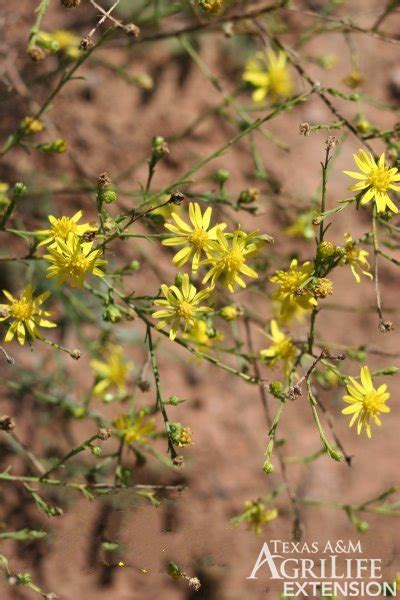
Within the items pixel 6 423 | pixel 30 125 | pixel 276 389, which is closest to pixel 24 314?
pixel 6 423

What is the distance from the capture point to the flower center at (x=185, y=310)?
2.52 metres

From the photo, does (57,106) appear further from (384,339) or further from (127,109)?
(384,339)

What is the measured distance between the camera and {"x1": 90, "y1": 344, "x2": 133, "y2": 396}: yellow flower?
3715 mm

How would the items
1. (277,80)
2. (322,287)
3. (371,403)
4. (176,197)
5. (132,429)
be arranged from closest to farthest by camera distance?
(176,197) → (322,287) → (371,403) → (132,429) → (277,80)

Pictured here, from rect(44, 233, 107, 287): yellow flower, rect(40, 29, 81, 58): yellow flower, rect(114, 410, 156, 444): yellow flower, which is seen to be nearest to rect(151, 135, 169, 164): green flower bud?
rect(44, 233, 107, 287): yellow flower

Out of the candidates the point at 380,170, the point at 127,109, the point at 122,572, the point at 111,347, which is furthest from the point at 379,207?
the point at 122,572

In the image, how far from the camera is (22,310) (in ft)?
8.40

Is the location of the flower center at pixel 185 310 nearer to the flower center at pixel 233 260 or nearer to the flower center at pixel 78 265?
the flower center at pixel 233 260

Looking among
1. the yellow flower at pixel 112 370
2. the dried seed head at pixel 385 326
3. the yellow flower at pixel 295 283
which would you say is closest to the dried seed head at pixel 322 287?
the yellow flower at pixel 295 283

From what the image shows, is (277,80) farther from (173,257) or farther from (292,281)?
(292,281)

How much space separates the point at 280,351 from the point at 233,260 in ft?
2.03

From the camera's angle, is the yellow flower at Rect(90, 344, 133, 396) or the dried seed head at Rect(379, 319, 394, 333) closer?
the dried seed head at Rect(379, 319, 394, 333)

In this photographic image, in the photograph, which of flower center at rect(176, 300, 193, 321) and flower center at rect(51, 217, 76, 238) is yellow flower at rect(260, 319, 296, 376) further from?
flower center at rect(51, 217, 76, 238)

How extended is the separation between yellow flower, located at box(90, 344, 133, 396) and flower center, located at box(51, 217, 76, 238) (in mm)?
1378
